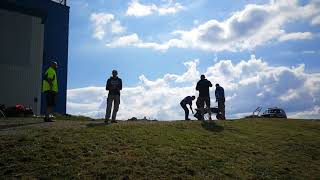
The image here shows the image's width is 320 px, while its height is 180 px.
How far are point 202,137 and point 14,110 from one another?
14492mm

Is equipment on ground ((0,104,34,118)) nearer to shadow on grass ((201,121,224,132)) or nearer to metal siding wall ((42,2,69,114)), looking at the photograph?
A: shadow on grass ((201,121,224,132))

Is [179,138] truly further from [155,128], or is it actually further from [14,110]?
[14,110]

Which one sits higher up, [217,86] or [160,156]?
[217,86]

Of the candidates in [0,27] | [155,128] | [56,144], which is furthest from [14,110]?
[56,144]

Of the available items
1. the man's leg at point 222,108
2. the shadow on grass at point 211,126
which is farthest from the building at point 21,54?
the shadow on grass at point 211,126

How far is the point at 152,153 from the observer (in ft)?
47.2

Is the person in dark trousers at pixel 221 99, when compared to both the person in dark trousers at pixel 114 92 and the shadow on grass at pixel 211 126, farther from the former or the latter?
the person in dark trousers at pixel 114 92

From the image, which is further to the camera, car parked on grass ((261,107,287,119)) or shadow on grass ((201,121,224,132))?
car parked on grass ((261,107,287,119))

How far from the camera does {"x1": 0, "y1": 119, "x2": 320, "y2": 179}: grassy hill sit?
12633 mm

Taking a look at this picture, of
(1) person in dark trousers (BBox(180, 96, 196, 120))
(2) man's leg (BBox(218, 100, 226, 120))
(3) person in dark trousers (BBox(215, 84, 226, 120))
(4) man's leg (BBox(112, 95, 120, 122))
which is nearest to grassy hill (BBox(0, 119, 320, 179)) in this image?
(4) man's leg (BBox(112, 95, 120, 122))

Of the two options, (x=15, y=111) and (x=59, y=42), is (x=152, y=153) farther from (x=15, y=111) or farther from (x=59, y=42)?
(x=59, y=42)

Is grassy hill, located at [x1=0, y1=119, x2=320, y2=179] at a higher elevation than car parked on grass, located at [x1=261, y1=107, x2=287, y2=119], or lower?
lower

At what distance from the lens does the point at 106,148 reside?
47.0ft

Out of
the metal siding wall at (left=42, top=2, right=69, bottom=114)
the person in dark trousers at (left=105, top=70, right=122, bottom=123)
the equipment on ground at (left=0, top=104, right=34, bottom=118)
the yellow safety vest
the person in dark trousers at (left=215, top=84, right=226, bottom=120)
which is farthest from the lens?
the metal siding wall at (left=42, top=2, right=69, bottom=114)
